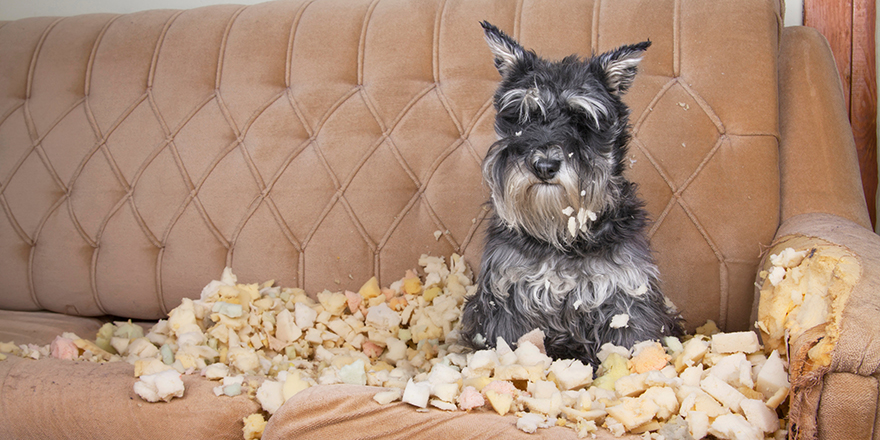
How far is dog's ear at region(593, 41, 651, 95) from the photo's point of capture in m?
1.66

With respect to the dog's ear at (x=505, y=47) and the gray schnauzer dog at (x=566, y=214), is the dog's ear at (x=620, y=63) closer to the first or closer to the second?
the gray schnauzer dog at (x=566, y=214)

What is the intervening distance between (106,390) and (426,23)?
1677 mm

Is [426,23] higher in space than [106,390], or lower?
higher

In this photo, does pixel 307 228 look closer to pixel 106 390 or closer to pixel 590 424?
pixel 106 390

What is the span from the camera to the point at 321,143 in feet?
8.02

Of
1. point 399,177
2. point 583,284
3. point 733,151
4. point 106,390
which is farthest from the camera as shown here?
point 399,177

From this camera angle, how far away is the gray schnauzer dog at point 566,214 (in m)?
1.62

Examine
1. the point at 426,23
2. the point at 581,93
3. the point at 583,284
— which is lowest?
the point at 583,284

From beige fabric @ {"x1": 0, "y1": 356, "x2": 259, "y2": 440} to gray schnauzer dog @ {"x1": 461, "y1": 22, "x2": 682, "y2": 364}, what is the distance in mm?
791

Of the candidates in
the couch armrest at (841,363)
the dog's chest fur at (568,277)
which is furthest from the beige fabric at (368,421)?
the dog's chest fur at (568,277)

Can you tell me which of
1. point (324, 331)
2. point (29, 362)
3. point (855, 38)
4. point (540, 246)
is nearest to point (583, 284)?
point (540, 246)

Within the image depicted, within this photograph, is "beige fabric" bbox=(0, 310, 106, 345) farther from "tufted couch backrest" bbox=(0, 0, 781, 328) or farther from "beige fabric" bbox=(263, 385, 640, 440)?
"beige fabric" bbox=(263, 385, 640, 440)

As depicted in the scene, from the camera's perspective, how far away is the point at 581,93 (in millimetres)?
1641

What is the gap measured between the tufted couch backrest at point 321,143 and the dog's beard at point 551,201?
59cm
